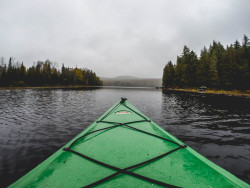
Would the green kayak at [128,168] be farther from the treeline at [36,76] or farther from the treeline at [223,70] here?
the treeline at [36,76]

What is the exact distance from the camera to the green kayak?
1.88m

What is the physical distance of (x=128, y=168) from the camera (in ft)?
6.95

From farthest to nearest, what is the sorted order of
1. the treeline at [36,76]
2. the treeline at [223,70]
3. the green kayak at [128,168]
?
the treeline at [36,76] < the treeline at [223,70] < the green kayak at [128,168]

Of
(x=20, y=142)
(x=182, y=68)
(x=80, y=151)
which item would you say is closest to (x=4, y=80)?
(x=20, y=142)

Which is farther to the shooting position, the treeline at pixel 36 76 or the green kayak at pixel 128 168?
the treeline at pixel 36 76

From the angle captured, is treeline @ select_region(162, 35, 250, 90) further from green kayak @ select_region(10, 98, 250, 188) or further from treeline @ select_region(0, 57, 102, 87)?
treeline @ select_region(0, 57, 102, 87)

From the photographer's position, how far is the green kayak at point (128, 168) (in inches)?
74.0

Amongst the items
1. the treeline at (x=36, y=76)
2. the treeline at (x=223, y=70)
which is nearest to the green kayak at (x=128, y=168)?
the treeline at (x=223, y=70)

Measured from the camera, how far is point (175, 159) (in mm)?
2547

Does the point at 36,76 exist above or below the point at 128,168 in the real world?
above

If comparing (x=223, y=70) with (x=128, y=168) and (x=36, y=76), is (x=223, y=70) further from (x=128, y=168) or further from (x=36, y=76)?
(x=36, y=76)

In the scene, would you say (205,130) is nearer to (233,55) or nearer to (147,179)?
(147,179)

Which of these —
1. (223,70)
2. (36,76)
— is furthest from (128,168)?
(36,76)

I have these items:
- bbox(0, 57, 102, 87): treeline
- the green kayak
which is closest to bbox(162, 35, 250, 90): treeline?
the green kayak
